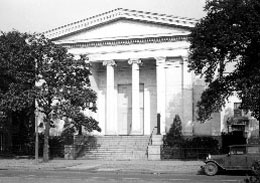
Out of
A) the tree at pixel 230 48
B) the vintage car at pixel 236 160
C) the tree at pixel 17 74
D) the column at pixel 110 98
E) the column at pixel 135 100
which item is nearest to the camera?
the vintage car at pixel 236 160

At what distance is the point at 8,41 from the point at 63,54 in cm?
578

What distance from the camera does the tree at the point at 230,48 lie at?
2797cm

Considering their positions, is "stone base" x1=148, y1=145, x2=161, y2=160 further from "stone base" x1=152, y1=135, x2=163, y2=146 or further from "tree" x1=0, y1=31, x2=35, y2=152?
"tree" x1=0, y1=31, x2=35, y2=152

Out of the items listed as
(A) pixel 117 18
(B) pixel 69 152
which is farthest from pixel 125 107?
(B) pixel 69 152

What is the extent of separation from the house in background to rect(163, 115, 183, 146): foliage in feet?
4.92

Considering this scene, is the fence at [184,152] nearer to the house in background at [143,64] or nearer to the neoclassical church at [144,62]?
the house in background at [143,64]

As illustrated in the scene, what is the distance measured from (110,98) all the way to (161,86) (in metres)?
5.29

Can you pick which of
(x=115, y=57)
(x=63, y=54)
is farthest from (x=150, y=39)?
(x=63, y=54)

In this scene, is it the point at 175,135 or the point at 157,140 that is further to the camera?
the point at 175,135

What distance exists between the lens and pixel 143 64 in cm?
4825

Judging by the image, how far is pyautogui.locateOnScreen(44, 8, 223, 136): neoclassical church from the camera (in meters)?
44.2

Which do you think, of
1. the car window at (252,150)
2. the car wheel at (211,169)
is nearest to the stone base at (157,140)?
the car wheel at (211,169)

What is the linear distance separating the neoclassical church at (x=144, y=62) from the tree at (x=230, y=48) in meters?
11.9

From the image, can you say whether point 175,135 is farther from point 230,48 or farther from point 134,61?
point 230,48
